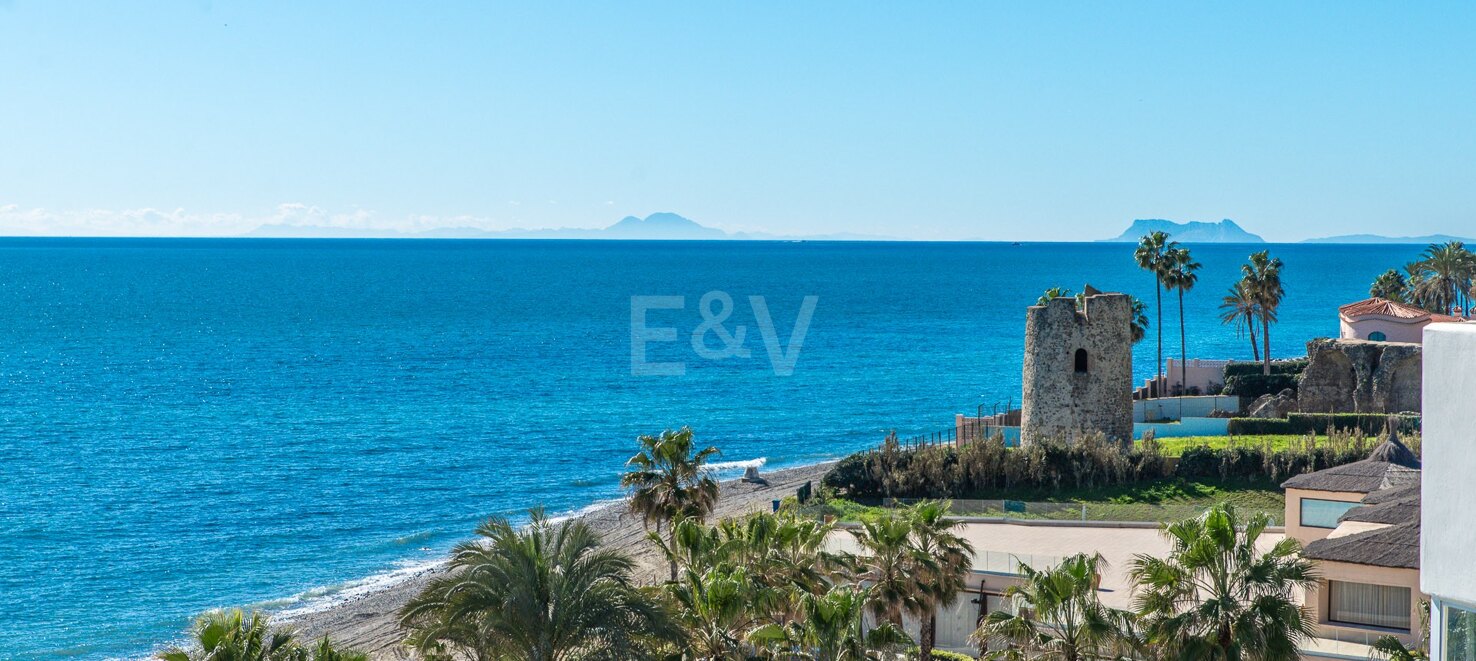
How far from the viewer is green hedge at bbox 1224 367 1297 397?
174ft

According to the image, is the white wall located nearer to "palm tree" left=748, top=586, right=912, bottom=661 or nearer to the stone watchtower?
"palm tree" left=748, top=586, right=912, bottom=661

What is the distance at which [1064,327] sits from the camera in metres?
41.0

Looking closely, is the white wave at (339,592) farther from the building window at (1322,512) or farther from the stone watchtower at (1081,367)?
the building window at (1322,512)

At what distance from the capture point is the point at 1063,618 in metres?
19.7

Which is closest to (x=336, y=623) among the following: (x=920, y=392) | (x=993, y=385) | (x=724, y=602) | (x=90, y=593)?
(x=90, y=593)

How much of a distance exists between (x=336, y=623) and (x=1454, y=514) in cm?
3064

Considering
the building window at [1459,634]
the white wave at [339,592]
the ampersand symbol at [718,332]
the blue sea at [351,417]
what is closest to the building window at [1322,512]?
the building window at [1459,634]

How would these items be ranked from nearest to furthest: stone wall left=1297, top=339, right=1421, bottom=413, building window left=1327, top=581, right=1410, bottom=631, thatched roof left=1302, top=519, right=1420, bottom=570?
thatched roof left=1302, top=519, right=1420, bottom=570, building window left=1327, top=581, right=1410, bottom=631, stone wall left=1297, top=339, right=1421, bottom=413

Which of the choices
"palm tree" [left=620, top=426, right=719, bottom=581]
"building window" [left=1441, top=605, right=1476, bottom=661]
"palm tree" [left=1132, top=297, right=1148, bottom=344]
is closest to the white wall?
"building window" [left=1441, top=605, right=1476, bottom=661]

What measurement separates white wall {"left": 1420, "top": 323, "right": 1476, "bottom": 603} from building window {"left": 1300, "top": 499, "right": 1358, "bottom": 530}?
17.2 meters

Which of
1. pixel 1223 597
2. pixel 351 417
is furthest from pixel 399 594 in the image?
pixel 351 417

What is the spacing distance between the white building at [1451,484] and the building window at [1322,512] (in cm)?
1701

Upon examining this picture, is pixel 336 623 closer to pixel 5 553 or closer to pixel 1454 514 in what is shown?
pixel 5 553

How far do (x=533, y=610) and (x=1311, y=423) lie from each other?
1394 inches
